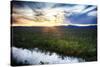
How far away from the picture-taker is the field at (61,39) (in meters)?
2.07

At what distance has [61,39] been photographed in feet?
7.22

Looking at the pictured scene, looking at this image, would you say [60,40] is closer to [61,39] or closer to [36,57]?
[61,39]

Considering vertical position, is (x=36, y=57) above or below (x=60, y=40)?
below

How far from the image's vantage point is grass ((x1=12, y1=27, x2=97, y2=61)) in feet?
6.80

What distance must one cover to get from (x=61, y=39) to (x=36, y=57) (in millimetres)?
359

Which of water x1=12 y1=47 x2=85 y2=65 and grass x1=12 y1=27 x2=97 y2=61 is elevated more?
grass x1=12 y1=27 x2=97 y2=61

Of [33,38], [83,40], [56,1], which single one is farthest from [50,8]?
[83,40]

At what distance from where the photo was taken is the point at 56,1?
86.1 inches

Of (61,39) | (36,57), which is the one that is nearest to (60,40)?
(61,39)

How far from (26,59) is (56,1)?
743mm

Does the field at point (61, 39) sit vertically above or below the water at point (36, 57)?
above

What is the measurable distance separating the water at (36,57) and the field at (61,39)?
4 cm

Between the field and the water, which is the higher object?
the field

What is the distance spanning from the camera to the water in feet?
6.72
